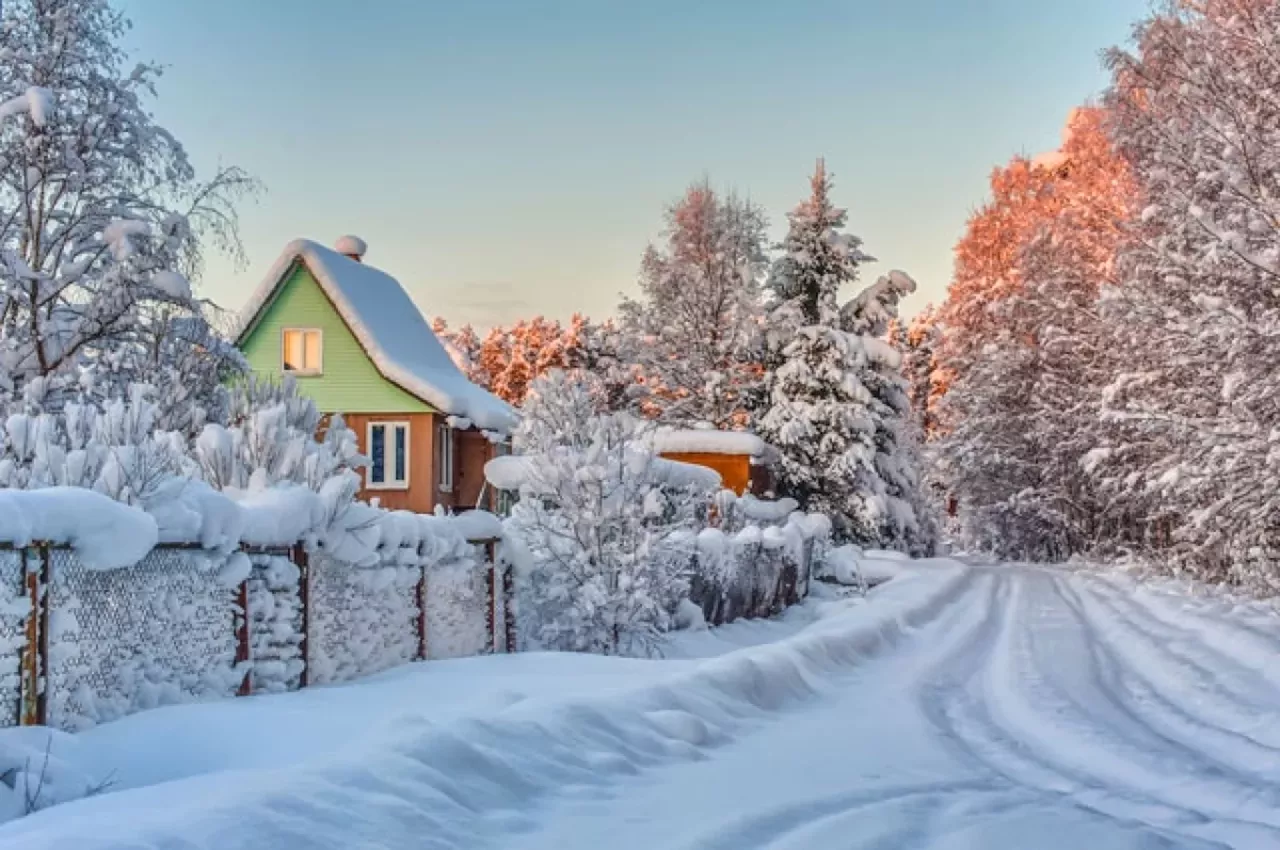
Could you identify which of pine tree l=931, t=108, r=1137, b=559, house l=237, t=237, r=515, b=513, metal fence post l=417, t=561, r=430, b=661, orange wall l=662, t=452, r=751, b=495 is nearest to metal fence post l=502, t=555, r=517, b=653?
metal fence post l=417, t=561, r=430, b=661

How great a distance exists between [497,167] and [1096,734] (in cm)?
1418

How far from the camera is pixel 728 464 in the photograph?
1302 inches

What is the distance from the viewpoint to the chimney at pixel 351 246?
3375cm

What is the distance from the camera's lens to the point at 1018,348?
132ft

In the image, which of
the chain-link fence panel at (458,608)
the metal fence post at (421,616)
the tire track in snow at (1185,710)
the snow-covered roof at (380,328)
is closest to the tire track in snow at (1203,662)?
the tire track in snow at (1185,710)

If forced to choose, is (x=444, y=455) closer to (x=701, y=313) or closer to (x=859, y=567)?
(x=859, y=567)

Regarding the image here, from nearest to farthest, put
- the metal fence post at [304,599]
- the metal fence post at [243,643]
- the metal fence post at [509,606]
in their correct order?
the metal fence post at [243,643], the metal fence post at [304,599], the metal fence post at [509,606]

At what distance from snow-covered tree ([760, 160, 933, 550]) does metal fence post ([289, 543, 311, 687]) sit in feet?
87.6

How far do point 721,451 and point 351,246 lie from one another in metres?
11.8

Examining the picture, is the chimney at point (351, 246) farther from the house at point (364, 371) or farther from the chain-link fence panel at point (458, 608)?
the chain-link fence panel at point (458, 608)

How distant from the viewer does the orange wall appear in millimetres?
32875

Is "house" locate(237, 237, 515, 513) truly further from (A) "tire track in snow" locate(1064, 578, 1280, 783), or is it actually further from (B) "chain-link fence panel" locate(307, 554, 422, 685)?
(A) "tire track in snow" locate(1064, 578, 1280, 783)

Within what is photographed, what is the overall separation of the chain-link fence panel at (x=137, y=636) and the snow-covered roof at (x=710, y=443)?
76.0ft

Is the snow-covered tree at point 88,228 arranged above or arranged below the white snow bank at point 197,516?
above
